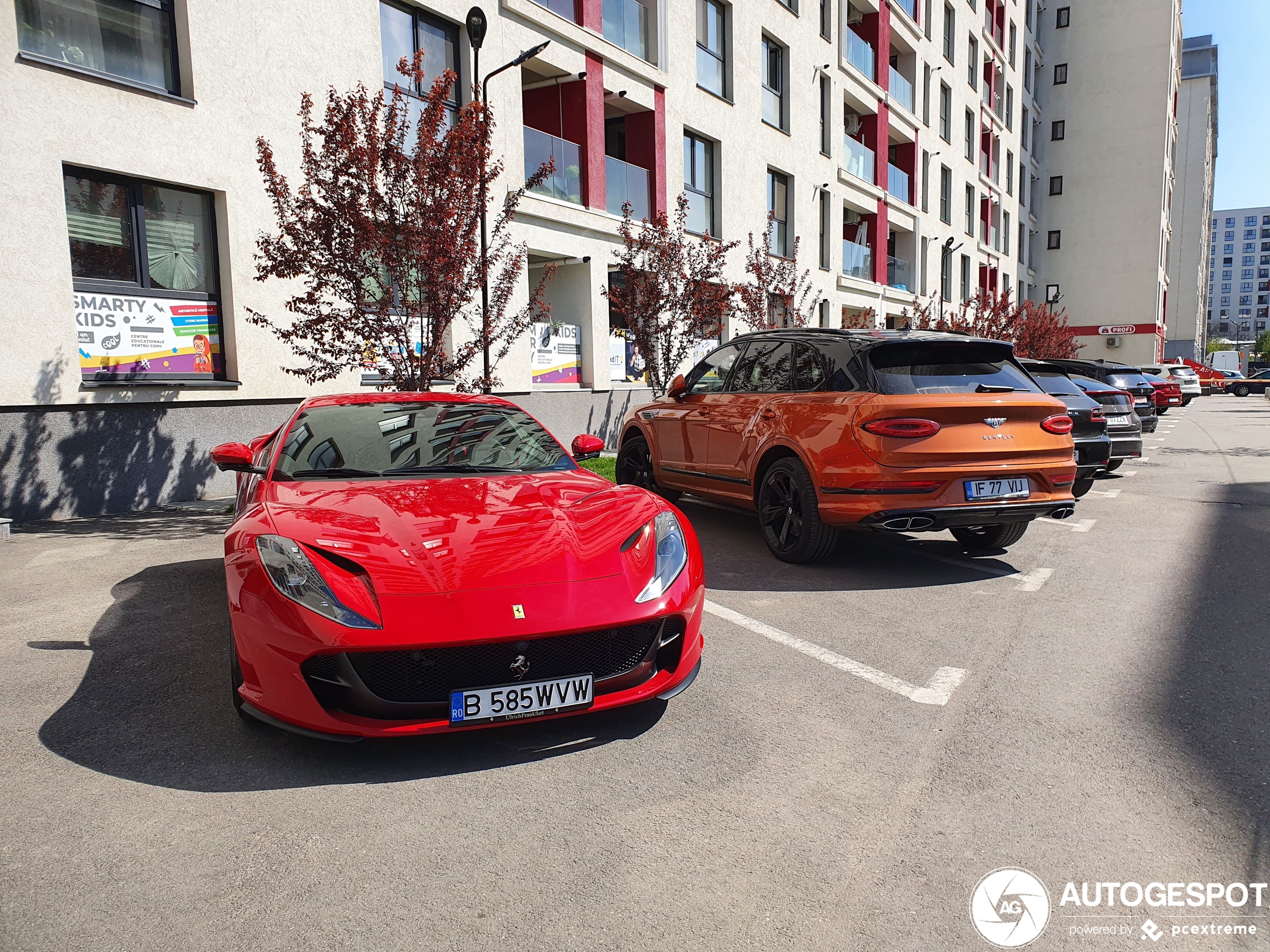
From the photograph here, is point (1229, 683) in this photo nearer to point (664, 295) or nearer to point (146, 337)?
point (146, 337)

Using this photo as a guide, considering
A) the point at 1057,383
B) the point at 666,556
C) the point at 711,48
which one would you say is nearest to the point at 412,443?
the point at 666,556

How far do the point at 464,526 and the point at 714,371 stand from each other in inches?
189

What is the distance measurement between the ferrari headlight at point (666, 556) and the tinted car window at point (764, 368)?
3276 mm

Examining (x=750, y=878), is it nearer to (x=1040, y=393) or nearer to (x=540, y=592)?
(x=540, y=592)

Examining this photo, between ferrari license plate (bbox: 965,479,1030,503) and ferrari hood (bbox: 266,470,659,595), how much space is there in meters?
2.77

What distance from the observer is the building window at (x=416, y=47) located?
39.9 ft

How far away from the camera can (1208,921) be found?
2.32 m

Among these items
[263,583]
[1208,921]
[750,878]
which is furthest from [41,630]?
[1208,921]

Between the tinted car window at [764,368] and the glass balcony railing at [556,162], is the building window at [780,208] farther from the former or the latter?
the tinted car window at [764,368]

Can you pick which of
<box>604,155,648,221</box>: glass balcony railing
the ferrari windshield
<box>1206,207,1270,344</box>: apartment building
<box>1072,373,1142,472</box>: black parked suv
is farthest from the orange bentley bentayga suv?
<box>1206,207,1270,344</box>: apartment building

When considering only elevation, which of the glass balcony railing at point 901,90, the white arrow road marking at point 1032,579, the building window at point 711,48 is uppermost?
the glass balcony railing at point 901,90

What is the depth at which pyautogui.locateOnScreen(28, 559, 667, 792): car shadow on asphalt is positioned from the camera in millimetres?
3160

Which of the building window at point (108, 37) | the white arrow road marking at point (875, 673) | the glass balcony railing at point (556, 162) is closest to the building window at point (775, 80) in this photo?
the glass balcony railing at point (556, 162)

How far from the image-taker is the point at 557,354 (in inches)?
603
